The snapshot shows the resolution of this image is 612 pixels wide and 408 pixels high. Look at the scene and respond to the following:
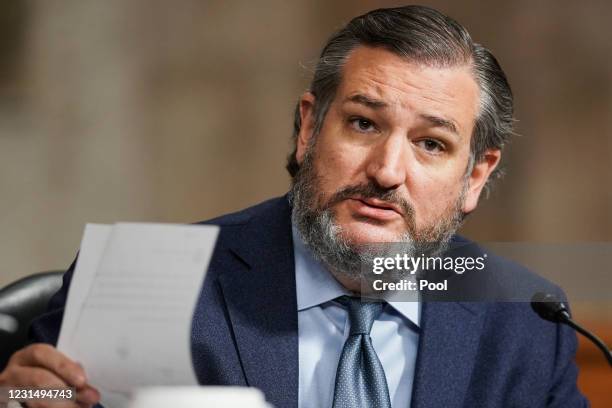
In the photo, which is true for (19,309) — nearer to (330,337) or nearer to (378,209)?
(330,337)

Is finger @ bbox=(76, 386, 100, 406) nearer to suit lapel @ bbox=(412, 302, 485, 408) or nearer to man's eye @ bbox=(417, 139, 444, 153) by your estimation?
suit lapel @ bbox=(412, 302, 485, 408)

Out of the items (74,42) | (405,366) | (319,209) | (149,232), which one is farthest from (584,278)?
(74,42)

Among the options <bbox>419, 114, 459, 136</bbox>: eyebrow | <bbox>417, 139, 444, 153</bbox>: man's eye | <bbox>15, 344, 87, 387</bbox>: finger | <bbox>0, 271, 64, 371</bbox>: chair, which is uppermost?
<bbox>419, 114, 459, 136</bbox>: eyebrow

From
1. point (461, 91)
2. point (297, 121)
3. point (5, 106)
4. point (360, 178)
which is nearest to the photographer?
point (360, 178)

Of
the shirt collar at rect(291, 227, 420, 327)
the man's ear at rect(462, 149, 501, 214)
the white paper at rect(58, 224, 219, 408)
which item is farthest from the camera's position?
the man's ear at rect(462, 149, 501, 214)

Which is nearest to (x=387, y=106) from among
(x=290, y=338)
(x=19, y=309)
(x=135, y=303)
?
(x=290, y=338)

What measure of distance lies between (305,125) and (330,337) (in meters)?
0.52

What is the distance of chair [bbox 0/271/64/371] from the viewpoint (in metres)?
2.09

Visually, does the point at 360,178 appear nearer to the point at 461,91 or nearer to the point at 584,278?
the point at 461,91

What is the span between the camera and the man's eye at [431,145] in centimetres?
196

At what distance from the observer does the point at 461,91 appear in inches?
80.7

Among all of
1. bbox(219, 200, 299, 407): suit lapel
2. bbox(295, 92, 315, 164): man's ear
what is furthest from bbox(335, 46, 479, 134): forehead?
bbox(219, 200, 299, 407): suit lapel

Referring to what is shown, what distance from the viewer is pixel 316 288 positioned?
2.01 meters

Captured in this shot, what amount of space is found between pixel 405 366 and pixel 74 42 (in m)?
3.04
